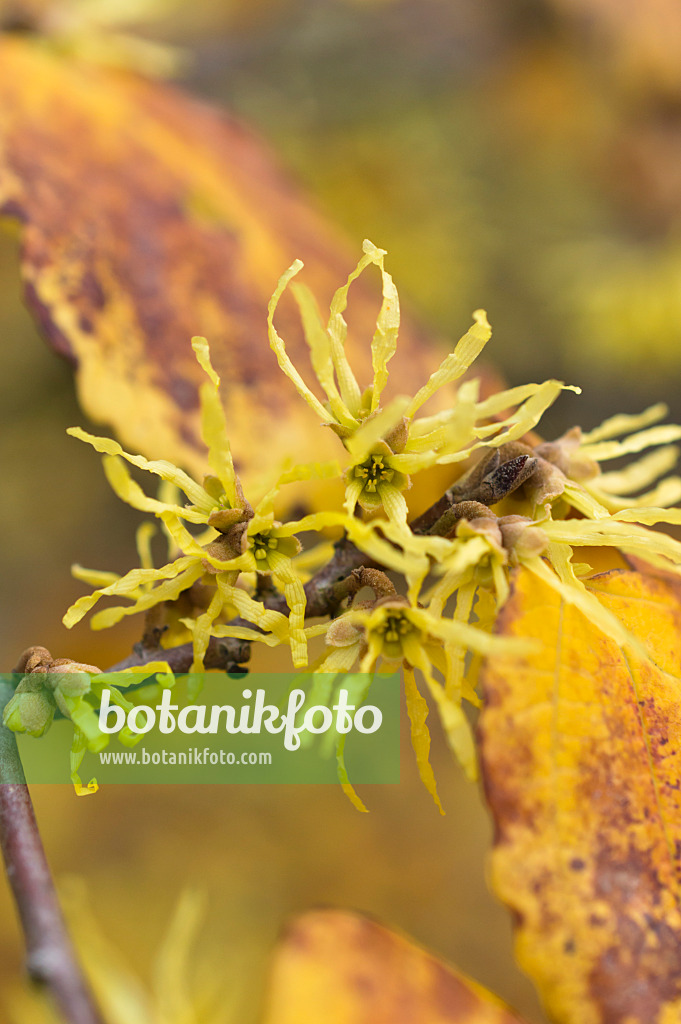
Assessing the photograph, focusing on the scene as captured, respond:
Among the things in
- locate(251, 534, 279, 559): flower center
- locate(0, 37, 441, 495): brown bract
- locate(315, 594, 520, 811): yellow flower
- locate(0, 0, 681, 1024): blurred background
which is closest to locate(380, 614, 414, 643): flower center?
locate(315, 594, 520, 811): yellow flower

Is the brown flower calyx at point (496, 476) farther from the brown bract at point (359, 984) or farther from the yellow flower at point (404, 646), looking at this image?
the brown bract at point (359, 984)

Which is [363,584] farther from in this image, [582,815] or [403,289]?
[403,289]

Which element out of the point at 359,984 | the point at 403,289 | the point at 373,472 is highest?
the point at 403,289

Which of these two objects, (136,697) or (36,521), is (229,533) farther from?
(36,521)

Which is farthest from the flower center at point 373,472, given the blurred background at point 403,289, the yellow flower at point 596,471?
the blurred background at point 403,289

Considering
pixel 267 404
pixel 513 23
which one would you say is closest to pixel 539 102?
pixel 513 23

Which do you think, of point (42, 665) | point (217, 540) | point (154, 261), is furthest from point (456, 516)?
point (154, 261)
